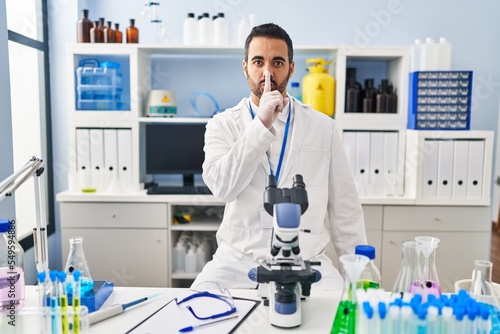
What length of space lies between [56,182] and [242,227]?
1940 mm

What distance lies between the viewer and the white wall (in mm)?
3061

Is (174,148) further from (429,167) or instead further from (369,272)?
(369,272)

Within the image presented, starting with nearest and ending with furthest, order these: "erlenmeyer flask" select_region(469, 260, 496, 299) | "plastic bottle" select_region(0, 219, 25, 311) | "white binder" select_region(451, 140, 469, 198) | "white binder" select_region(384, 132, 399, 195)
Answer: "erlenmeyer flask" select_region(469, 260, 496, 299) < "plastic bottle" select_region(0, 219, 25, 311) < "white binder" select_region(451, 140, 469, 198) < "white binder" select_region(384, 132, 399, 195)

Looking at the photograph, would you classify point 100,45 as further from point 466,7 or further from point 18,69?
point 466,7

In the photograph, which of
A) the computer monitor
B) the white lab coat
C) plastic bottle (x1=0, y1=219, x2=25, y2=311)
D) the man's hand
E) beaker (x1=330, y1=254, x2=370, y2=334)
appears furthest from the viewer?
the computer monitor

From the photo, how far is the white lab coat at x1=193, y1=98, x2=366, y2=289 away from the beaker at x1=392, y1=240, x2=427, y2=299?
567mm

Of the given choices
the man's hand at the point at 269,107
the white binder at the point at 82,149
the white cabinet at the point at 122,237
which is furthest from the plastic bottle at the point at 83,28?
the man's hand at the point at 269,107

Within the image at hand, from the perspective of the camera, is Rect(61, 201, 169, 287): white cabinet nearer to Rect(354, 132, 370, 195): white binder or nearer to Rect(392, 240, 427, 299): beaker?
Rect(354, 132, 370, 195): white binder

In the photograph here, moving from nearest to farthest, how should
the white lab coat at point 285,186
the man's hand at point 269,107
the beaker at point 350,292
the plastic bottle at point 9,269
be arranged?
the beaker at point 350,292
the plastic bottle at point 9,269
the man's hand at point 269,107
the white lab coat at point 285,186

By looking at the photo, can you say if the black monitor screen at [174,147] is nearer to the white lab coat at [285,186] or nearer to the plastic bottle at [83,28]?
the plastic bottle at [83,28]

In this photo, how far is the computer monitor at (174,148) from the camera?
303cm

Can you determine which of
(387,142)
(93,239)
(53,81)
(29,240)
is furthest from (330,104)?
(29,240)

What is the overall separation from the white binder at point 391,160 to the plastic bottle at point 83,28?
1.95 metres

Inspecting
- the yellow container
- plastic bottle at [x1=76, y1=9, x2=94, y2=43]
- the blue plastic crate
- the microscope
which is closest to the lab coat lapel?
the microscope
